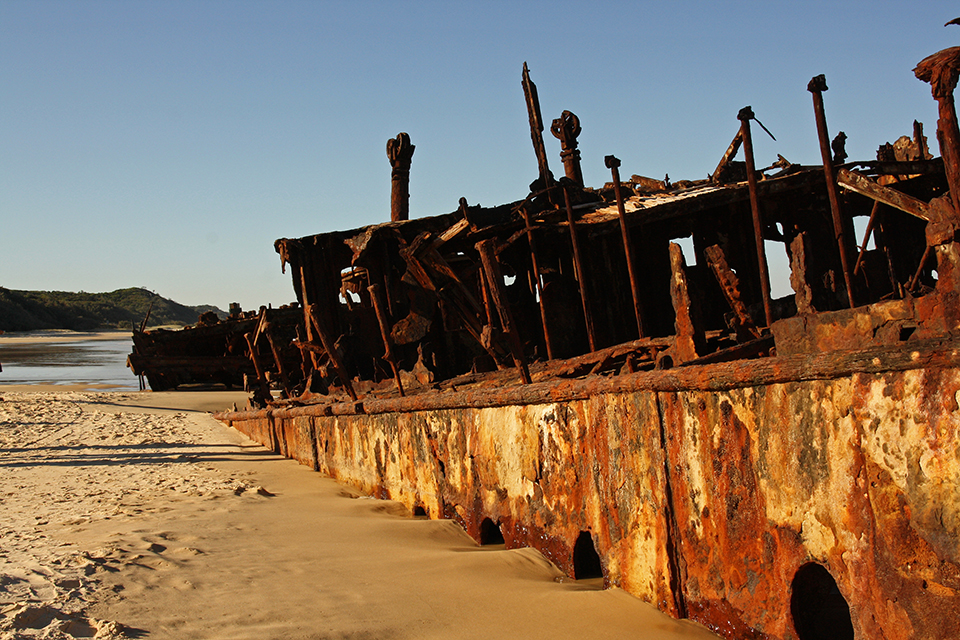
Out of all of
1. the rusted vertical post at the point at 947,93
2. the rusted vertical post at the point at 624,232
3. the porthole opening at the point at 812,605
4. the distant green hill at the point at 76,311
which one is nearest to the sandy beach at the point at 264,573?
the porthole opening at the point at 812,605

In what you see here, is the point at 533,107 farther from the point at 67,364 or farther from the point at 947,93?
the point at 67,364

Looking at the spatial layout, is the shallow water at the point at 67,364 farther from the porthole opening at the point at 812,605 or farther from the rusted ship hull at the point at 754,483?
the porthole opening at the point at 812,605

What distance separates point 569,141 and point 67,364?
132 ft

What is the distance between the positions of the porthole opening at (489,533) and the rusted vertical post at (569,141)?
6.33 metres

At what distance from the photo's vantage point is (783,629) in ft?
9.38

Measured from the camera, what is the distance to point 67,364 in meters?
43.2

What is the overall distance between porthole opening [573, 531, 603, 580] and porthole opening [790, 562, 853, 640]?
4.45ft

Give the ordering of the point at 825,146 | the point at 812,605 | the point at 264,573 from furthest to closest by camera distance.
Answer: the point at 825,146
the point at 264,573
the point at 812,605

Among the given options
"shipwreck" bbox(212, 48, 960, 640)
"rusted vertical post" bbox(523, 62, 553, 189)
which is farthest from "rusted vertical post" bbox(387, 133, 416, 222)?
"shipwreck" bbox(212, 48, 960, 640)

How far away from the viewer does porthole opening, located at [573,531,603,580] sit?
420 cm

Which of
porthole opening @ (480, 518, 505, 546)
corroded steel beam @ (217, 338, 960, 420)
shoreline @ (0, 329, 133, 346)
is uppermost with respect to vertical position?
shoreline @ (0, 329, 133, 346)

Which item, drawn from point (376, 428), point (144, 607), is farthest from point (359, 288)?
point (144, 607)

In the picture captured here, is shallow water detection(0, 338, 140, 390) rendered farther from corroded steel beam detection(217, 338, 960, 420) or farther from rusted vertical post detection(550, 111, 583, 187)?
corroded steel beam detection(217, 338, 960, 420)

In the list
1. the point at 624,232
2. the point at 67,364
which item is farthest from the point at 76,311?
the point at 624,232
